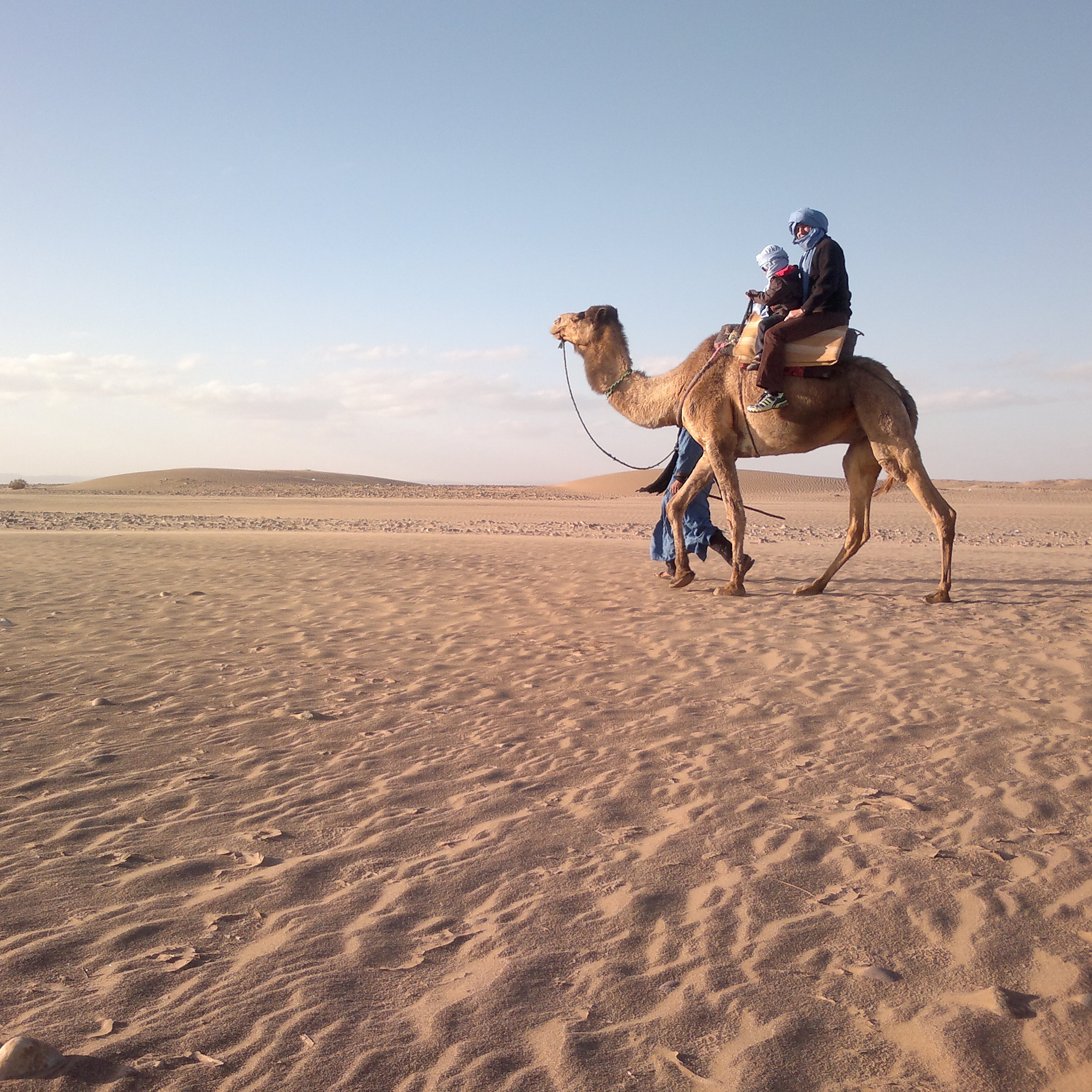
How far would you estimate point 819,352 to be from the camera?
8.34 metres

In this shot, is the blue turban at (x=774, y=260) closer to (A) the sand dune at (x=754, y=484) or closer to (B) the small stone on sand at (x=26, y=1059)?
(B) the small stone on sand at (x=26, y=1059)

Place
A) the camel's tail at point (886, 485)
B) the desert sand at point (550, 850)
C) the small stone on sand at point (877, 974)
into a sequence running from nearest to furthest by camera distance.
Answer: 1. the desert sand at point (550, 850)
2. the small stone on sand at point (877, 974)
3. the camel's tail at point (886, 485)

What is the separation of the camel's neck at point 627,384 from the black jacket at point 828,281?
69.8 inches

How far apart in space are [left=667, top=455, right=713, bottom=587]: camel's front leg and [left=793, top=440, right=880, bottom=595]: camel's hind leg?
1194mm

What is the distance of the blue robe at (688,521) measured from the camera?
33.8ft

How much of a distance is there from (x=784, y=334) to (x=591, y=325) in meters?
2.31

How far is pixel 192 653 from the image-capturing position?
6.86 meters

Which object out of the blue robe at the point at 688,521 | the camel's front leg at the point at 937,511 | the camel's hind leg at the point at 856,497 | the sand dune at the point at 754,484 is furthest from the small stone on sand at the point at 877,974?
the sand dune at the point at 754,484

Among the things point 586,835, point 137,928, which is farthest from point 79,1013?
point 586,835

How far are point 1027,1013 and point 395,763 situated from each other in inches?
114

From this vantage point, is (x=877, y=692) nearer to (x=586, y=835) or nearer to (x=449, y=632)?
(x=586, y=835)

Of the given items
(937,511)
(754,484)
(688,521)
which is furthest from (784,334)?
(754,484)

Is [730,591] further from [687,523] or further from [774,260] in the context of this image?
[774,260]

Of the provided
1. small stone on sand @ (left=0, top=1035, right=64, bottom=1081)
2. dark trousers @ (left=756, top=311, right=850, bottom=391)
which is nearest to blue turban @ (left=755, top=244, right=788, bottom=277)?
dark trousers @ (left=756, top=311, right=850, bottom=391)
